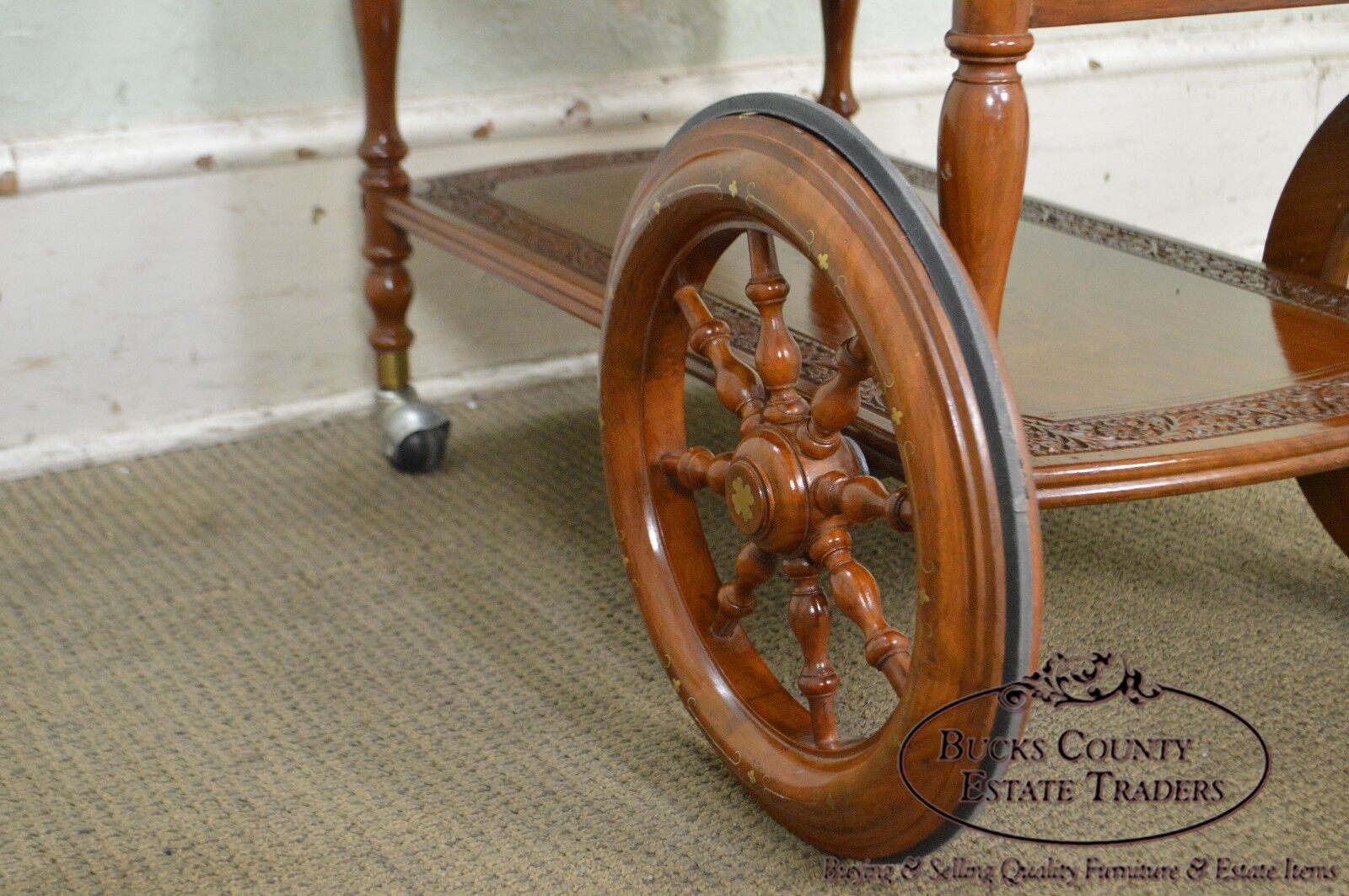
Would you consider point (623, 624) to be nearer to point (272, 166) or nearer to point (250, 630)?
point (250, 630)

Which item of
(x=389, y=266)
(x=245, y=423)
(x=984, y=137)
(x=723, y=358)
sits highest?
(x=984, y=137)

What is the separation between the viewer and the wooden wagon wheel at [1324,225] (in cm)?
89

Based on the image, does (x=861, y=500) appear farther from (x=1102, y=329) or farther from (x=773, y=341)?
(x=1102, y=329)

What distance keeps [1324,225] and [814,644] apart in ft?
1.55

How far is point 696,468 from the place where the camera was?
28.5 inches

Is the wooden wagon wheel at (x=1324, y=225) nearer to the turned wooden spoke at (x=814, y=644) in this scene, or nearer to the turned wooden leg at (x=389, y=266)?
the turned wooden spoke at (x=814, y=644)

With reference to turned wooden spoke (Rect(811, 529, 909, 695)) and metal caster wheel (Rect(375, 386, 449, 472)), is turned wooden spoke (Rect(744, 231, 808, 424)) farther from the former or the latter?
metal caster wheel (Rect(375, 386, 449, 472))

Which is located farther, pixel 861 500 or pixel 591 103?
pixel 591 103

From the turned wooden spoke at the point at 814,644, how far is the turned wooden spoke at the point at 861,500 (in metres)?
0.05

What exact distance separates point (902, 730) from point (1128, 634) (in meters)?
0.36

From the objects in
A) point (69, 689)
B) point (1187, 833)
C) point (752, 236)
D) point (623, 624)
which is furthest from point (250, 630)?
point (1187, 833)

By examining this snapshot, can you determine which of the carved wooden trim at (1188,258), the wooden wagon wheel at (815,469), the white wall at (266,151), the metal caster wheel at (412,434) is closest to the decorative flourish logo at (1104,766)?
the wooden wagon wheel at (815,469)

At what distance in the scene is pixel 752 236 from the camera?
2.12ft

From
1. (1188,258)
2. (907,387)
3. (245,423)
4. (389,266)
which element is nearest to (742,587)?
(907,387)
